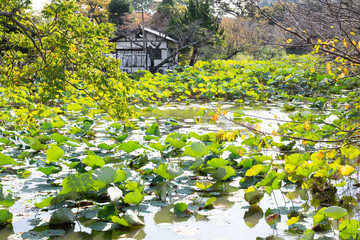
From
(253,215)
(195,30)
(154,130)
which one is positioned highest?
(195,30)

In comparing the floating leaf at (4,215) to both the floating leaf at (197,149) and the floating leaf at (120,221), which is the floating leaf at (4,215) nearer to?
the floating leaf at (120,221)

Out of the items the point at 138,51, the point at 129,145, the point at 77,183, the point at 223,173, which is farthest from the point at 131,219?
the point at 138,51

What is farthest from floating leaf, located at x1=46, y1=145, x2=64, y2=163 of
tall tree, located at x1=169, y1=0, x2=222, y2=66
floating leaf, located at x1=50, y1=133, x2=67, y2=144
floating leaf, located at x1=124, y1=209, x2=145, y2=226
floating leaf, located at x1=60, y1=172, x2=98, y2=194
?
tall tree, located at x1=169, y1=0, x2=222, y2=66

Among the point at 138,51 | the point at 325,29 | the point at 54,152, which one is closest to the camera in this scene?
the point at 54,152

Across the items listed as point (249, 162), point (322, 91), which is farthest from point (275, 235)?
point (322, 91)

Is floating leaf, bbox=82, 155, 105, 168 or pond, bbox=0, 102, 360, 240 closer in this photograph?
pond, bbox=0, 102, 360, 240

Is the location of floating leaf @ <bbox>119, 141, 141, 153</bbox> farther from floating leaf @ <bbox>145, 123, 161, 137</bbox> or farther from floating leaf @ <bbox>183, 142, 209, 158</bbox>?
floating leaf @ <bbox>145, 123, 161, 137</bbox>

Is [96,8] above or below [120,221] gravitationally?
above

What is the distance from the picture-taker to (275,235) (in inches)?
76.4

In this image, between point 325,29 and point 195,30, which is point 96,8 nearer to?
point 195,30

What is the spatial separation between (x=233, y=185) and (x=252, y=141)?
62 cm

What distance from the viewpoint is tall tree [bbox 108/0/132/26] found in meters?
23.8

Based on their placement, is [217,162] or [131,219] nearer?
[131,219]

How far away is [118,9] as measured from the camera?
24.0 m
